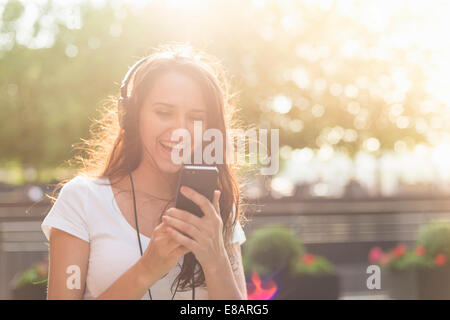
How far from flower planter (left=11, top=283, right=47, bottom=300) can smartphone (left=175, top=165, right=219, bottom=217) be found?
4.90 m

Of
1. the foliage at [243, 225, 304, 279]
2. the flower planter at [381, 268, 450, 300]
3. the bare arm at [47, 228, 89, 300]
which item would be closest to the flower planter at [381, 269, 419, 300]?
the flower planter at [381, 268, 450, 300]

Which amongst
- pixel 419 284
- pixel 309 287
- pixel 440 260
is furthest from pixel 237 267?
pixel 440 260

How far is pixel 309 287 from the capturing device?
6.22 m

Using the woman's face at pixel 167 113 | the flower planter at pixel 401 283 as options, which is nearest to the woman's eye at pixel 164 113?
the woman's face at pixel 167 113

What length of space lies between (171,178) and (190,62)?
400 mm

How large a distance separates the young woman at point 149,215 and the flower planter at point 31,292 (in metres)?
4.35

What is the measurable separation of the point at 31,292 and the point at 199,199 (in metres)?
5.06

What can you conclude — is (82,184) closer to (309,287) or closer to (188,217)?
(188,217)

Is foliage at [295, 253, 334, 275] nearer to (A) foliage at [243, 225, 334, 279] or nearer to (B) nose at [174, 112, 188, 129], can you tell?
(A) foliage at [243, 225, 334, 279]

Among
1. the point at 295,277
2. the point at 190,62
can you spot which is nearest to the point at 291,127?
the point at 295,277

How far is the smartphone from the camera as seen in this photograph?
145 centimetres

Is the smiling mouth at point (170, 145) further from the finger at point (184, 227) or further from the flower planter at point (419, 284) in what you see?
the flower planter at point (419, 284)

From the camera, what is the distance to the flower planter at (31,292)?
19.2 feet
